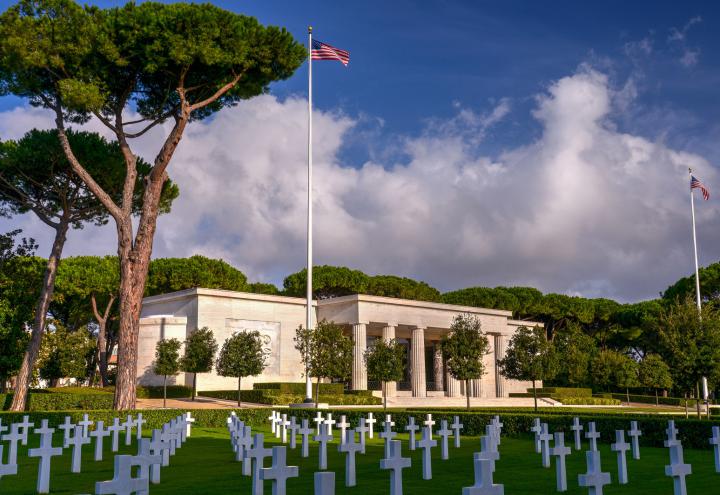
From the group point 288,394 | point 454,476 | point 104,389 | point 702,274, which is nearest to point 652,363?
point 702,274

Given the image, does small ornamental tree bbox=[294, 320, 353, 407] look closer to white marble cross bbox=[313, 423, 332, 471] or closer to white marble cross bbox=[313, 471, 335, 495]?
white marble cross bbox=[313, 423, 332, 471]

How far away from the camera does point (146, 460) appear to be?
7.97m

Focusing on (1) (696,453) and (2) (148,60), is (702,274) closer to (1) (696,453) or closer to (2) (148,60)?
(1) (696,453)

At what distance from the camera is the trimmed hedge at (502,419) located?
837 inches

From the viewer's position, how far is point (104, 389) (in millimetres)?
43844

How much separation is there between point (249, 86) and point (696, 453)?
25.2 meters

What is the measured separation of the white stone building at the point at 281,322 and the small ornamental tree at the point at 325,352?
13420 mm

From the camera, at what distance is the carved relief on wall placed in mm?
50969

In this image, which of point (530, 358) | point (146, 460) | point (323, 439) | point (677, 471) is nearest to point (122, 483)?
point (146, 460)

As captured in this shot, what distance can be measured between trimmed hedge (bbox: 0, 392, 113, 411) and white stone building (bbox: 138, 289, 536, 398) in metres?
13.2

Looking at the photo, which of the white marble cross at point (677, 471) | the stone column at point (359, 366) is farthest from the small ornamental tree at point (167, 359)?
the white marble cross at point (677, 471)

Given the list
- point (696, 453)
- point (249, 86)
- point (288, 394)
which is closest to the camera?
point (696, 453)

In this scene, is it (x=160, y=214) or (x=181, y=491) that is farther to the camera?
(x=160, y=214)

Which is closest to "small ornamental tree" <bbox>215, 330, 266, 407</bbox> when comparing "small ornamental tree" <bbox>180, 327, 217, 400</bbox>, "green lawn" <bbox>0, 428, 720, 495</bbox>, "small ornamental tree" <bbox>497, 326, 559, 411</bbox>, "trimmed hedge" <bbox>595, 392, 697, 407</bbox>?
"small ornamental tree" <bbox>180, 327, 217, 400</bbox>
